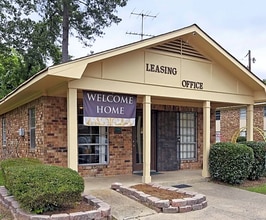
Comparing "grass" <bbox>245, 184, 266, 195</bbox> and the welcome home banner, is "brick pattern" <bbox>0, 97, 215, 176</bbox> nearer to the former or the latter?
the welcome home banner

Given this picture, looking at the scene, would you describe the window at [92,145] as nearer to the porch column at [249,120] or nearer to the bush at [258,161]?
the bush at [258,161]

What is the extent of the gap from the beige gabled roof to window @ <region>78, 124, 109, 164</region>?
1.59 metres

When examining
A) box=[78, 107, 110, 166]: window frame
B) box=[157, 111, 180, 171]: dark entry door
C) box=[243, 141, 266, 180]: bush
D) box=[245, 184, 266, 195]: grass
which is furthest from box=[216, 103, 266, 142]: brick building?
box=[78, 107, 110, 166]: window frame

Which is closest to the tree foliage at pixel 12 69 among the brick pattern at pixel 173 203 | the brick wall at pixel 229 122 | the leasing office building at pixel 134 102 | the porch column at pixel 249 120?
the leasing office building at pixel 134 102

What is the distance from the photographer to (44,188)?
492cm

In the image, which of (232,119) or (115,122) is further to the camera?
(232,119)

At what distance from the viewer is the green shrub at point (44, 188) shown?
4906mm

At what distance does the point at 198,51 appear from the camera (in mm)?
9641

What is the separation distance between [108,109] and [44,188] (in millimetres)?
3250

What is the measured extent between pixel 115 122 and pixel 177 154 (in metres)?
4.39

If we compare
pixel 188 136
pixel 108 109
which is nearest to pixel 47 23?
pixel 188 136

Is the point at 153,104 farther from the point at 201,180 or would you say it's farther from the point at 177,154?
the point at 201,180

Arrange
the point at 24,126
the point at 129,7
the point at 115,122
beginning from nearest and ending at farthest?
the point at 115,122 < the point at 24,126 < the point at 129,7

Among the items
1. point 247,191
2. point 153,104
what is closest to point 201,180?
point 247,191
